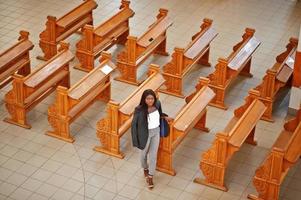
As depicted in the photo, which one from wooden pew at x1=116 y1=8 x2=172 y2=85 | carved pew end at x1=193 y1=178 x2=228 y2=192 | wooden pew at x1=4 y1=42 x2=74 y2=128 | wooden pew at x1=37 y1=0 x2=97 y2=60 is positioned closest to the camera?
carved pew end at x1=193 y1=178 x2=228 y2=192

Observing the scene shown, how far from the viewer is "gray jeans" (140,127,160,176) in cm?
1008

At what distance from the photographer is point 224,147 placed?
999 cm

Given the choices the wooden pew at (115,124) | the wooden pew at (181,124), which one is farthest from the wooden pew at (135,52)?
the wooden pew at (181,124)

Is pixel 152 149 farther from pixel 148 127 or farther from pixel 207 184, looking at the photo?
pixel 207 184

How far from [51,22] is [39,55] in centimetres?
84

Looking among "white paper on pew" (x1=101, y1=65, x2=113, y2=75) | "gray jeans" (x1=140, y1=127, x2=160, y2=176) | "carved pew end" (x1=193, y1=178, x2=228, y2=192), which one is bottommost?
"carved pew end" (x1=193, y1=178, x2=228, y2=192)

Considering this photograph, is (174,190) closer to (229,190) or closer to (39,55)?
(229,190)

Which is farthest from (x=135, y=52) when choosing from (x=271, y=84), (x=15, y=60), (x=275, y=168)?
(x=275, y=168)

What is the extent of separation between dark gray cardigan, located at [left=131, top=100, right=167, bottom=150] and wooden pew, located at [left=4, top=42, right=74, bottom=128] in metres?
2.15

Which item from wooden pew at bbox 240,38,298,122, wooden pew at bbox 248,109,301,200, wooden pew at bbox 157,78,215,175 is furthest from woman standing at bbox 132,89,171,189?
wooden pew at bbox 240,38,298,122

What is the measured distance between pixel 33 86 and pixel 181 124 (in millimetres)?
2510

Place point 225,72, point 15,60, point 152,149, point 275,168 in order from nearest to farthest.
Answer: point 275,168 → point 152,149 → point 225,72 → point 15,60

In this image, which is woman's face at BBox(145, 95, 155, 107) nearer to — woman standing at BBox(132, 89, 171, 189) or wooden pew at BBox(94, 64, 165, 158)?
woman standing at BBox(132, 89, 171, 189)

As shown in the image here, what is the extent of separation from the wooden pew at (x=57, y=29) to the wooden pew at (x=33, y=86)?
129 centimetres
